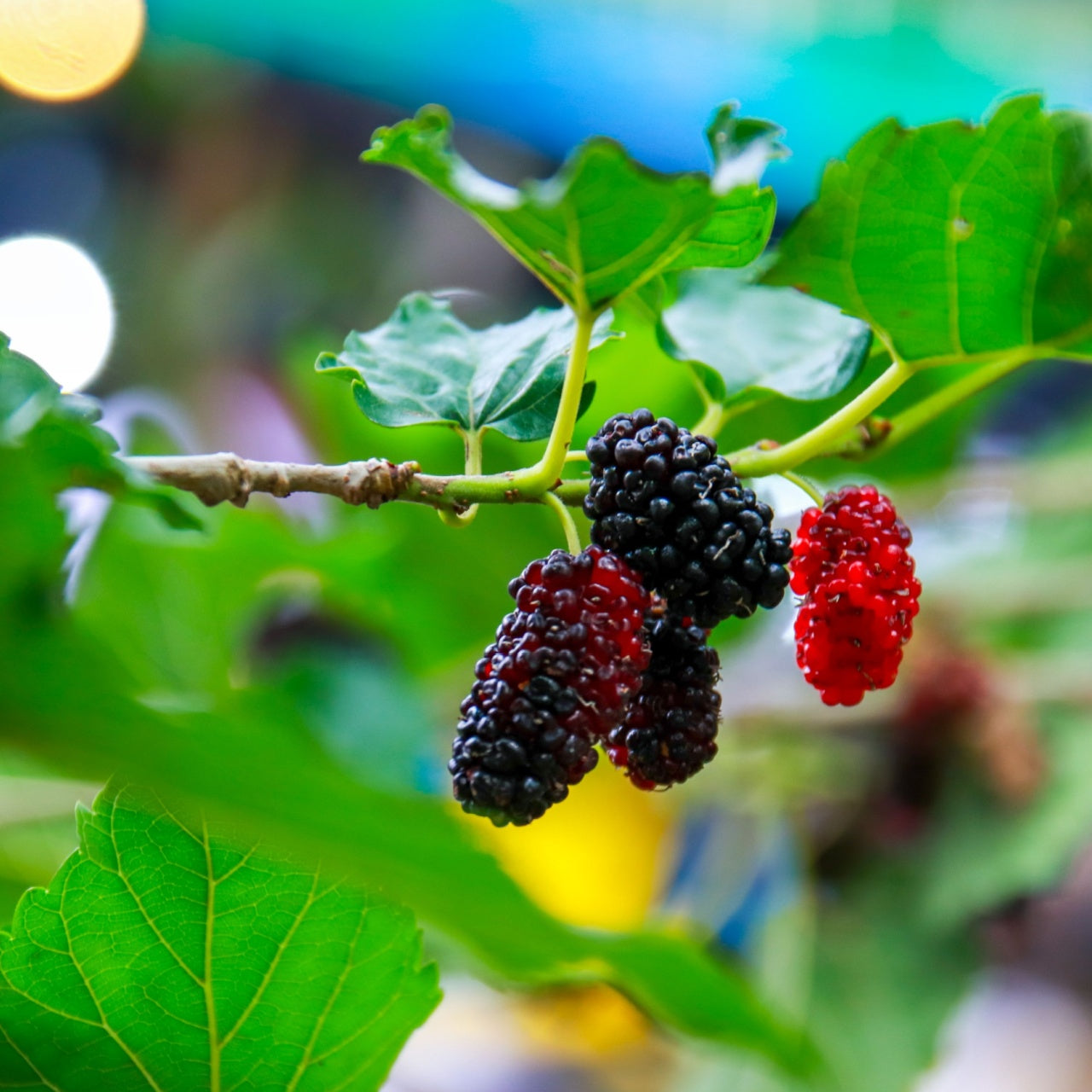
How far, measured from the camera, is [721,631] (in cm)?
77

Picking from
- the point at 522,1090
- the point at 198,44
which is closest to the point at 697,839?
the point at 522,1090

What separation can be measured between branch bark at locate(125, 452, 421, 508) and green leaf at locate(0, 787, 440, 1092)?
0.09 metres

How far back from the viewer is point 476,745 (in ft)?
1.05

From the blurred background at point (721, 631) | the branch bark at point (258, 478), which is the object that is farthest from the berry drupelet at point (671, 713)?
the blurred background at point (721, 631)

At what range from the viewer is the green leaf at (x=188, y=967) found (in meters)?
0.33

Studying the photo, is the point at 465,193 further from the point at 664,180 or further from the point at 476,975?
the point at 476,975

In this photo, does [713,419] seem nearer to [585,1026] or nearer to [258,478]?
[258,478]

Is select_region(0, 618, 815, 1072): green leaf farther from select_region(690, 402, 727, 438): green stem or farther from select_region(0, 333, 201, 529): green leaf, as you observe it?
select_region(690, 402, 727, 438): green stem

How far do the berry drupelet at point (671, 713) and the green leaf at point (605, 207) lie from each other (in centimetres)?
12

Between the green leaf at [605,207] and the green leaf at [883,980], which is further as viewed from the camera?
the green leaf at [883,980]

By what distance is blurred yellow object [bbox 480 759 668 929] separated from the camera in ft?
3.72

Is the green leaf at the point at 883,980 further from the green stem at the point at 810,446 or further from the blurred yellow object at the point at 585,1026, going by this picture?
the green stem at the point at 810,446

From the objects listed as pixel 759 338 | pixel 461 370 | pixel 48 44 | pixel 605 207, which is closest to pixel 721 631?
pixel 759 338

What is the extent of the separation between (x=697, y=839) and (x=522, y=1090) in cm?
35
